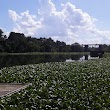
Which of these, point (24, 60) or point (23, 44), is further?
point (23, 44)

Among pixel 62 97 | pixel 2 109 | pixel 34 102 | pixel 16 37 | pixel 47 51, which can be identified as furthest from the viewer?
pixel 47 51

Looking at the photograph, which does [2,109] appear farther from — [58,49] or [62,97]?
[58,49]

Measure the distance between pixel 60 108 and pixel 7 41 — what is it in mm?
94382

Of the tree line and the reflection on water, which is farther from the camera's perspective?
the tree line

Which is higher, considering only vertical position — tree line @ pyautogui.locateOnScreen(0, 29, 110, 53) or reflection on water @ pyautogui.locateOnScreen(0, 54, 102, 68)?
tree line @ pyautogui.locateOnScreen(0, 29, 110, 53)

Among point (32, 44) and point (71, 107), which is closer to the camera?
point (71, 107)

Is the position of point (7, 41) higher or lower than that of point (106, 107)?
higher

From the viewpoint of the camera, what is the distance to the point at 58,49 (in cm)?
12850

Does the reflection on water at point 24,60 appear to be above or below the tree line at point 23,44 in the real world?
below

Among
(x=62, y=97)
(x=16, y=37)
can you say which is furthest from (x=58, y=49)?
(x=62, y=97)

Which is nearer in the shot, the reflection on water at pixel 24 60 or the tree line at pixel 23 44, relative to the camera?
the reflection on water at pixel 24 60

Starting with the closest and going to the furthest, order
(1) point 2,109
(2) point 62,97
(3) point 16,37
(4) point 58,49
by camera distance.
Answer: (1) point 2,109
(2) point 62,97
(3) point 16,37
(4) point 58,49

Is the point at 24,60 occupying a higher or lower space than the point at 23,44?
lower

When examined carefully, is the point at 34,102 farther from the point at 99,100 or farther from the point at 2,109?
the point at 99,100
